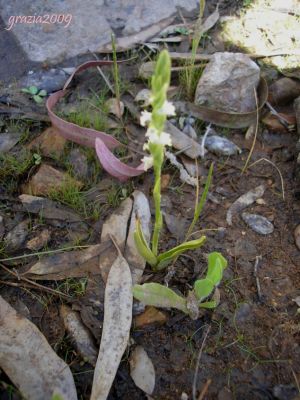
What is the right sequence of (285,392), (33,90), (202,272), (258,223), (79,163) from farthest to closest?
(33,90) < (79,163) < (258,223) < (202,272) < (285,392)

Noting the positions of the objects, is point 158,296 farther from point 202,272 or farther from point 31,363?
point 31,363

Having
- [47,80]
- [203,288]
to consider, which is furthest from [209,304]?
[47,80]

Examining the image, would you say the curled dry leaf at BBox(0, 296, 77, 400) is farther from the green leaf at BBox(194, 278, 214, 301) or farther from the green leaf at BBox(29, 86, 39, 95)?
the green leaf at BBox(29, 86, 39, 95)

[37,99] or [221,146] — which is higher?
[37,99]

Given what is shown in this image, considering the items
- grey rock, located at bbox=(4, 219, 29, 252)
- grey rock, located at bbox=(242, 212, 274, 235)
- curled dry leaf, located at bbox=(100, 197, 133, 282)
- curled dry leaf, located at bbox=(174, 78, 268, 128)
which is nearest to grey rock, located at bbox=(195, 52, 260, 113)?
curled dry leaf, located at bbox=(174, 78, 268, 128)

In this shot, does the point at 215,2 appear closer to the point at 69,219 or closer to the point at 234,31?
the point at 234,31

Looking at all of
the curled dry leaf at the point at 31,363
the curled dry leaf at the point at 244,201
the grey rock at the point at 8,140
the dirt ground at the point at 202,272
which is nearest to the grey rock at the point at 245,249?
the dirt ground at the point at 202,272

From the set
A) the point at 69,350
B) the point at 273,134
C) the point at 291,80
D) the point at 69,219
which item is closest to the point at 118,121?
the point at 69,219
